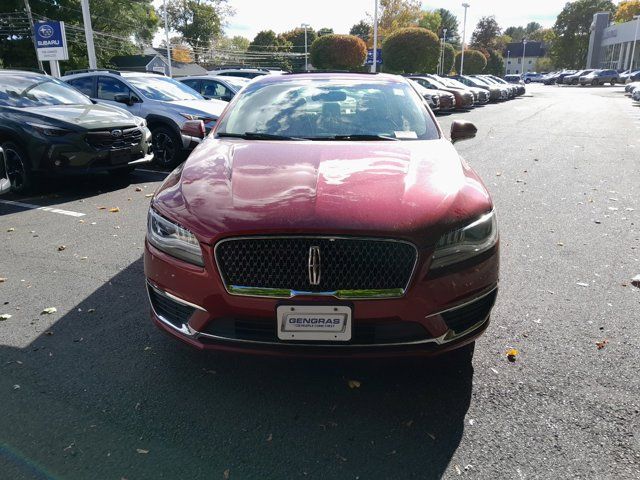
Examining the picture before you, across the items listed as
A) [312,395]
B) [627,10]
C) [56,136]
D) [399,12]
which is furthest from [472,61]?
[312,395]

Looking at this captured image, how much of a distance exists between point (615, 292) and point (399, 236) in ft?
8.28

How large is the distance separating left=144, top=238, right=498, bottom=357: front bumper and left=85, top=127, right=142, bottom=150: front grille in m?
5.34

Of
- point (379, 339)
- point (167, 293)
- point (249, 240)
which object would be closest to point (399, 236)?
point (379, 339)

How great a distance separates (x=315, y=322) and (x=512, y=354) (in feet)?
4.58

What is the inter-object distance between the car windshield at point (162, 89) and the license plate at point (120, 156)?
7.63 feet

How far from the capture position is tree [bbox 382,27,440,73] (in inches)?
1386

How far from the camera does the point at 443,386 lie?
109 inches

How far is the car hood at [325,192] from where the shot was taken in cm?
238

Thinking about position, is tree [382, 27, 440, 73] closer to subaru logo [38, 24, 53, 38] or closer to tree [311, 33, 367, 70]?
tree [311, 33, 367, 70]

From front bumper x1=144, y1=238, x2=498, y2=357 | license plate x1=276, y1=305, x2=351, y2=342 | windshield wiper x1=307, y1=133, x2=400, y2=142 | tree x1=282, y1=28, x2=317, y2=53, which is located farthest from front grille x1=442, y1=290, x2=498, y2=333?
tree x1=282, y1=28, x2=317, y2=53

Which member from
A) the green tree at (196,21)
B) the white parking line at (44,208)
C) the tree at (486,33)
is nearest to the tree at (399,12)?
the green tree at (196,21)

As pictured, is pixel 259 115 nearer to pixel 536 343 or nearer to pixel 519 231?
pixel 536 343

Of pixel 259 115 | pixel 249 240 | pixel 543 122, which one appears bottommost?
pixel 543 122

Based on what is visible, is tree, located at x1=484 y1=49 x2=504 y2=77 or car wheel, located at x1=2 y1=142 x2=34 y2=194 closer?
car wheel, located at x1=2 y1=142 x2=34 y2=194
